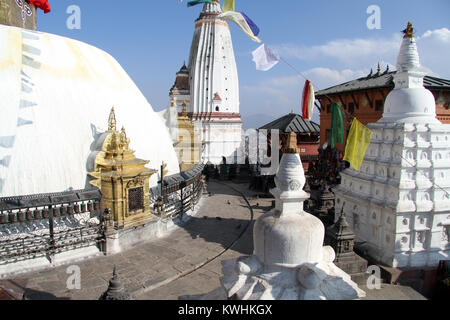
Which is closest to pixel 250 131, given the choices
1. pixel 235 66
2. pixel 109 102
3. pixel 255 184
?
pixel 235 66

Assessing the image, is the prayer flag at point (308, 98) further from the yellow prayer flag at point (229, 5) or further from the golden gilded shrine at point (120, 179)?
the golden gilded shrine at point (120, 179)

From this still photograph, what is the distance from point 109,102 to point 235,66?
2433 centimetres

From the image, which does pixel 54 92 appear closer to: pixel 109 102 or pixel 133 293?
pixel 109 102

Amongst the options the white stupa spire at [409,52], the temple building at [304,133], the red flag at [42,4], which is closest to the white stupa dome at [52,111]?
the red flag at [42,4]

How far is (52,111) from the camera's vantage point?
413 inches

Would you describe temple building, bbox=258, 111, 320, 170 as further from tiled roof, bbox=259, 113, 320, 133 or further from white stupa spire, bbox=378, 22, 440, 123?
white stupa spire, bbox=378, 22, 440, 123

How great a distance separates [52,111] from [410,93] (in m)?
12.6

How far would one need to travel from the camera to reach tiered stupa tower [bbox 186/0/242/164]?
33188mm

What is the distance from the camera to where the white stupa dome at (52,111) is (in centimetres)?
956

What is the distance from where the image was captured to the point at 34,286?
7945 mm

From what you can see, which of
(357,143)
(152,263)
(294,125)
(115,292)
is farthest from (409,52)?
(294,125)

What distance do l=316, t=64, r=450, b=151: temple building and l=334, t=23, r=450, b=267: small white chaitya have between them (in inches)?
208

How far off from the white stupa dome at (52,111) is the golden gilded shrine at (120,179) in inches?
23.4

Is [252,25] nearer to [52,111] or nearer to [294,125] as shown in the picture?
[52,111]
